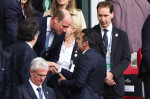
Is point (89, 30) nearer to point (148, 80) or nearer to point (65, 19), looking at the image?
point (65, 19)

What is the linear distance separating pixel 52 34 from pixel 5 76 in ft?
3.72

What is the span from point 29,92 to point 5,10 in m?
1.42

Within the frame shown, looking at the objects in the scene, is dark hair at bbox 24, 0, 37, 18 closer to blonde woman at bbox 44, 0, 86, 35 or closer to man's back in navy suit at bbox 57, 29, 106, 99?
blonde woman at bbox 44, 0, 86, 35

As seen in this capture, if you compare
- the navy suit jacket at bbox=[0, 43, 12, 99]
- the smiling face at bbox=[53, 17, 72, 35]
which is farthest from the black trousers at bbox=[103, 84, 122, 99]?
the navy suit jacket at bbox=[0, 43, 12, 99]

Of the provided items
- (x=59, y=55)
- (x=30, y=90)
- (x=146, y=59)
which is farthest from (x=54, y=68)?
(x=146, y=59)

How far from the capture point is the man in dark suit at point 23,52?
219 inches

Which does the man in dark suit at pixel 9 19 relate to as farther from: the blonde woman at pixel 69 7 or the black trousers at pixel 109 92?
the black trousers at pixel 109 92

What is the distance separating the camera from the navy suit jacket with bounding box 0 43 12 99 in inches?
219

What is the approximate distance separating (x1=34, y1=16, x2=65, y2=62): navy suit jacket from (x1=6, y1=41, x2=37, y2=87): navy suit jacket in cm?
77

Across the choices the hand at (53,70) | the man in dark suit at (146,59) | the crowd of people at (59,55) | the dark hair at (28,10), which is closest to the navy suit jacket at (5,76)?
the crowd of people at (59,55)

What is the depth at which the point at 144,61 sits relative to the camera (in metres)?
5.48

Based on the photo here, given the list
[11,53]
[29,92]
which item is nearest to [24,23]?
[11,53]

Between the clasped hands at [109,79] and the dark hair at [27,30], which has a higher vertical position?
the dark hair at [27,30]

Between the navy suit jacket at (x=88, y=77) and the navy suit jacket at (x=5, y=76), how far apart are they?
846 mm
